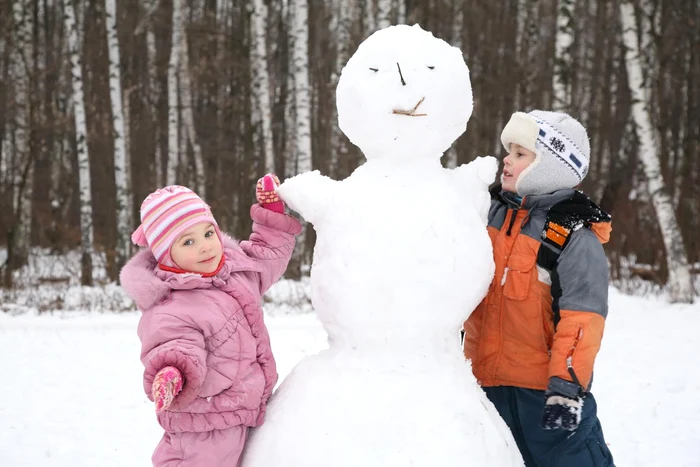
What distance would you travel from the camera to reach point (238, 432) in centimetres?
218

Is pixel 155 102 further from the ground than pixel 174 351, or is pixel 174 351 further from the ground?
pixel 174 351

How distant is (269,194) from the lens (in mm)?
2398

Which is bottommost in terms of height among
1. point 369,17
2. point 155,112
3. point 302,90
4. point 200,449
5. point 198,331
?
point 155,112

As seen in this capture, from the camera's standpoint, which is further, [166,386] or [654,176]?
[654,176]

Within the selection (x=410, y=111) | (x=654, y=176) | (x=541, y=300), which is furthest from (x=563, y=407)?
(x=654, y=176)

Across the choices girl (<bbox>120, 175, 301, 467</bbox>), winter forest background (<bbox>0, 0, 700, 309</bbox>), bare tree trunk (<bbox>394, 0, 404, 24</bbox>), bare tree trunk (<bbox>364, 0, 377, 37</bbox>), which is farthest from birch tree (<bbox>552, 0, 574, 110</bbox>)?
girl (<bbox>120, 175, 301, 467</bbox>)

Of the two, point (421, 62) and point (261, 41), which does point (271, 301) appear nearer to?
point (261, 41)

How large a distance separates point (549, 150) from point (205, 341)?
4.86ft

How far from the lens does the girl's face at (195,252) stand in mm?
2229

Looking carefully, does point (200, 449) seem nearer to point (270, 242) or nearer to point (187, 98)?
point (270, 242)

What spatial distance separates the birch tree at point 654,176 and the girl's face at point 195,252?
7508 mm

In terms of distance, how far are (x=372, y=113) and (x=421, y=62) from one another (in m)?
0.25

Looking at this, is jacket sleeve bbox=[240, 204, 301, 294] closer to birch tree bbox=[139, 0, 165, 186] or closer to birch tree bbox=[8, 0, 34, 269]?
birch tree bbox=[8, 0, 34, 269]

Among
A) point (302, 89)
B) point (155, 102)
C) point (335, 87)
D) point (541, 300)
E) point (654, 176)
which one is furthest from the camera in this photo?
point (155, 102)
